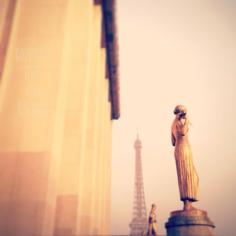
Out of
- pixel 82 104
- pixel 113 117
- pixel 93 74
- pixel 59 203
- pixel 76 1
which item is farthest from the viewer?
pixel 113 117

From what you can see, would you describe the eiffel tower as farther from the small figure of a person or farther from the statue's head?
the statue's head

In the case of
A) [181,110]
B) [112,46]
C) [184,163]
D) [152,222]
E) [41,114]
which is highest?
[112,46]

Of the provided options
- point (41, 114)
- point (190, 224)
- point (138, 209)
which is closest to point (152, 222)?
point (190, 224)

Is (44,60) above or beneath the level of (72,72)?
beneath

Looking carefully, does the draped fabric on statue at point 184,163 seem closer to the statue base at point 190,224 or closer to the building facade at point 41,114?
the statue base at point 190,224

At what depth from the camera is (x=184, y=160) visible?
790 cm

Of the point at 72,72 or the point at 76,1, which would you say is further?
the point at 76,1

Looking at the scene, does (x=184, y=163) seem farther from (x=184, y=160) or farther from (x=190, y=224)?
(x=190, y=224)

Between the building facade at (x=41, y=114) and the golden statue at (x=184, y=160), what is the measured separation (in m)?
2.99

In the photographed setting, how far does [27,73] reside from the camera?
23.8 ft

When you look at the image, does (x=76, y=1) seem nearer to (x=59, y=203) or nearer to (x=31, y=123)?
(x=31, y=123)

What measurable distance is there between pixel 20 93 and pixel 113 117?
19683 millimetres

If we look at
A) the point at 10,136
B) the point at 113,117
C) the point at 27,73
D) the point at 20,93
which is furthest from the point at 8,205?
the point at 113,117

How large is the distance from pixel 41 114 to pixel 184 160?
401 centimetres
